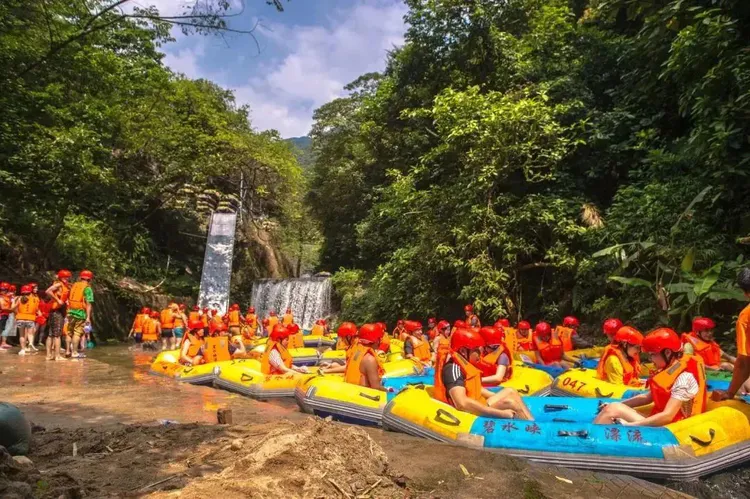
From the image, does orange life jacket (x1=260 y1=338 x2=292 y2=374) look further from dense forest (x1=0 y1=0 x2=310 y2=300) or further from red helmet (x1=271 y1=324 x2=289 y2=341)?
dense forest (x1=0 y1=0 x2=310 y2=300)

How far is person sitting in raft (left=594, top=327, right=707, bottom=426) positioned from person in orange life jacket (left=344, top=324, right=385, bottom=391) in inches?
108

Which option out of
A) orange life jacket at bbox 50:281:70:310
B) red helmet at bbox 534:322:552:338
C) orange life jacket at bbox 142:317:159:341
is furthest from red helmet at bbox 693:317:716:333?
orange life jacket at bbox 142:317:159:341

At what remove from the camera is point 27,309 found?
11281 mm

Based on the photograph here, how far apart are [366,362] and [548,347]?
4516mm

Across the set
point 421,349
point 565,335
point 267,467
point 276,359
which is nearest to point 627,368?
point 565,335

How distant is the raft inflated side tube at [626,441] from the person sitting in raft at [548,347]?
4.61 meters

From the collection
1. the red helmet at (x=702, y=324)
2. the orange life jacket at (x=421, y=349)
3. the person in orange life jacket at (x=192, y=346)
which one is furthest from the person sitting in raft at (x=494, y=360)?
the person in orange life jacket at (x=192, y=346)

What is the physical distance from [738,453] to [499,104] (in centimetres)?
1145

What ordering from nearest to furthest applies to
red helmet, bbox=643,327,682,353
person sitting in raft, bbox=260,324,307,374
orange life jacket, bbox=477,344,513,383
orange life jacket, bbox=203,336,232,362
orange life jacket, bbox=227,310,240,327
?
1. red helmet, bbox=643,327,682,353
2. orange life jacket, bbox=477,344,513,383
3. person sitting in raft, bbox=260,324,307,374
4. orange life jacket, bbox=203,336,232,362
5. orange life jacket, bbox=227,310,240,327

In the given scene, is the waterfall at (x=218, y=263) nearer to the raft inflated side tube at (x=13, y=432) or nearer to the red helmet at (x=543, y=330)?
the red helmet at (x=543, y=330)

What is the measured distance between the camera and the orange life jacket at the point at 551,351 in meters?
9.84

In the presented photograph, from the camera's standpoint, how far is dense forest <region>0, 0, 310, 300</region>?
40.2 ft

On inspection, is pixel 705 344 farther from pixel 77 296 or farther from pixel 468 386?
pixel 77 296

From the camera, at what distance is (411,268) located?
1702 centimetres
